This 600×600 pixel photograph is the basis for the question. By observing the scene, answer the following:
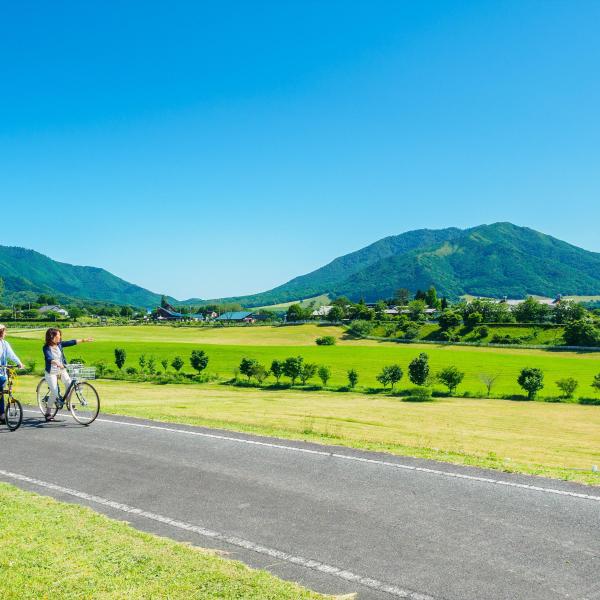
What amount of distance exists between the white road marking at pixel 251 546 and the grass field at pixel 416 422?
5665 mm

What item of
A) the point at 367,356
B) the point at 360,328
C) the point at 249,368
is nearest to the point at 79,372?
the point at 249,368

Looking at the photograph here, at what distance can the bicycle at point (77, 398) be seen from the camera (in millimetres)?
15844

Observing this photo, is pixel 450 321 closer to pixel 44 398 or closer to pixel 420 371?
pixel 420 371

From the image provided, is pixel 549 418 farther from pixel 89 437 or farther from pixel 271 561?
pixel 271 561

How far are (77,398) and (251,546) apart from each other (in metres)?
10.7

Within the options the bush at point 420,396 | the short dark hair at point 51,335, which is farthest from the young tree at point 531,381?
the short dark hair at point 51,335

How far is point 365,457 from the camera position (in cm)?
1184

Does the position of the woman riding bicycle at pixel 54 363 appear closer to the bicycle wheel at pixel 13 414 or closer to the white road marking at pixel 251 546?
the bicycle wheel at pixel 13 414

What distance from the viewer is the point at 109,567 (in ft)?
21.0

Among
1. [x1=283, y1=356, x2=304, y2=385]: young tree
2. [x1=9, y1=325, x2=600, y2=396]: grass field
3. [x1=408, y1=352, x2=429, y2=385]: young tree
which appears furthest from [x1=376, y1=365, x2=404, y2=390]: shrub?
[x1=283, y1=356, x2=304, y2=385]: young tree

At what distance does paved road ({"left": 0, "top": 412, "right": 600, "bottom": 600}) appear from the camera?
641 cm

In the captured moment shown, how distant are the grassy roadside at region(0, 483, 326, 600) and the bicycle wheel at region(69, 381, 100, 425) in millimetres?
8035

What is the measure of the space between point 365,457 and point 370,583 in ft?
18.5

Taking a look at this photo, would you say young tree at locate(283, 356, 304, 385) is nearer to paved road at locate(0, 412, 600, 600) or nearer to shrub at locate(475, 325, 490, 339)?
paved road at locate(0, 412, 600, 600)
